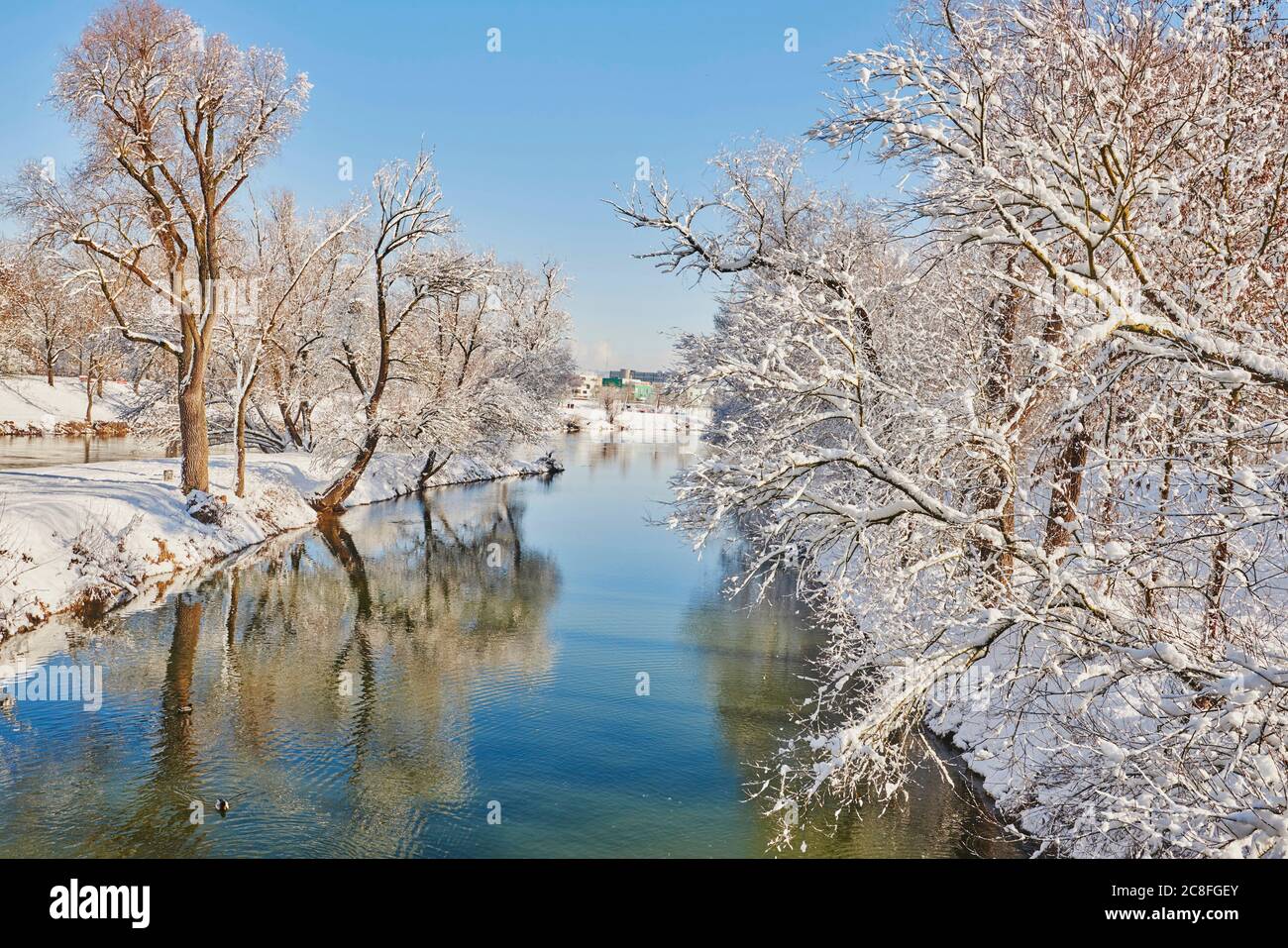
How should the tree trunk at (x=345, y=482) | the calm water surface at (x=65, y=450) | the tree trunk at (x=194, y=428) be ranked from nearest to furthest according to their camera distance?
1. the tree trunk at (x=194, y=428)
2. the tree trunk at (x=345, y=482)
3. the calm water surface at (x=65, y=450)

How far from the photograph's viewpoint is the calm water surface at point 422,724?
29.7 ft

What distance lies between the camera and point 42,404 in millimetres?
51031

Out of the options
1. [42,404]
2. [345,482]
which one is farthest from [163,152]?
[42,404]

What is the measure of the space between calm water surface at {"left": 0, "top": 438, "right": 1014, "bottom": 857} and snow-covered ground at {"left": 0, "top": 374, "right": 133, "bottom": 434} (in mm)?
35395

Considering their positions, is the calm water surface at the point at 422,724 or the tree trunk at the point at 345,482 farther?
the tree trunk at the point at 345,482

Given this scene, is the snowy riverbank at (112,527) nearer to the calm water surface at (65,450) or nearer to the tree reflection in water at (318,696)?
the tree reflection in water at (318,696)

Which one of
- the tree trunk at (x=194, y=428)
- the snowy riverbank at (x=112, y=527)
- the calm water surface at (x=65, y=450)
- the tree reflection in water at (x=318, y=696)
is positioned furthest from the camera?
the calm water surface at (x=65, y=450)

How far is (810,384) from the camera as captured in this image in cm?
655

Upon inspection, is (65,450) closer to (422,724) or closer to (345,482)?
(345,482)

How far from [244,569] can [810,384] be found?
18.6 m

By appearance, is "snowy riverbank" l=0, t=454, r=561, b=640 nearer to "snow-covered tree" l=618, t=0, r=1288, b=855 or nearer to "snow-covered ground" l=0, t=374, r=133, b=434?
"snow-covered tree" l=618, t=0, r=1288, b=855

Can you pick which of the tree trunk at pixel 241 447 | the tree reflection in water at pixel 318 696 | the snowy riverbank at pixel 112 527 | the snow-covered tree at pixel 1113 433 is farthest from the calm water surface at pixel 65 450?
the snow-covered tree at pixel 1113 433

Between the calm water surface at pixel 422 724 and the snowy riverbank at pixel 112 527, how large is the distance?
99cm
